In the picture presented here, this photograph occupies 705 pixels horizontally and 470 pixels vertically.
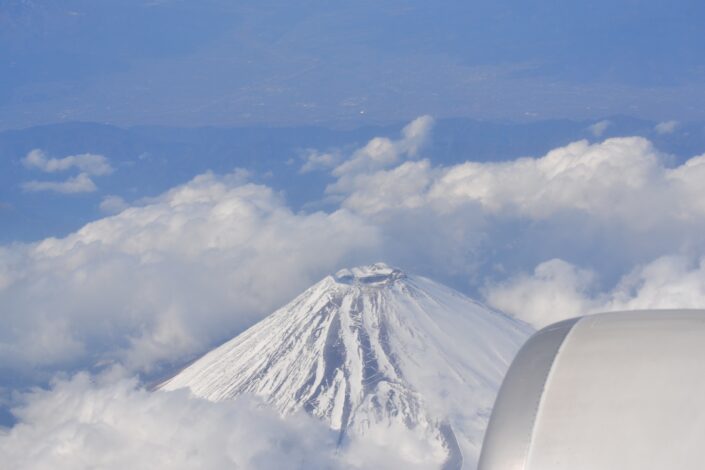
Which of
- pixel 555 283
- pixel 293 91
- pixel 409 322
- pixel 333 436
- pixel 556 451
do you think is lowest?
pixel 556 451

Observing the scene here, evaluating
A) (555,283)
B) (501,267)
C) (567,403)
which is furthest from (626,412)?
(501,267)

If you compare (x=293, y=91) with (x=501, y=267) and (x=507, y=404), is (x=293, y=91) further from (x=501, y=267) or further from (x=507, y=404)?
(x=507, y=404)

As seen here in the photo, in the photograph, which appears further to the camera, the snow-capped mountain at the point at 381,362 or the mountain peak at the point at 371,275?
the mountain peak at the point at 371,275

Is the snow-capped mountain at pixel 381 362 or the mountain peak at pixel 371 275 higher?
the mountain peak at pixel 371 275

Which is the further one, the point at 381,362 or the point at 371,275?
the point at 371,275
